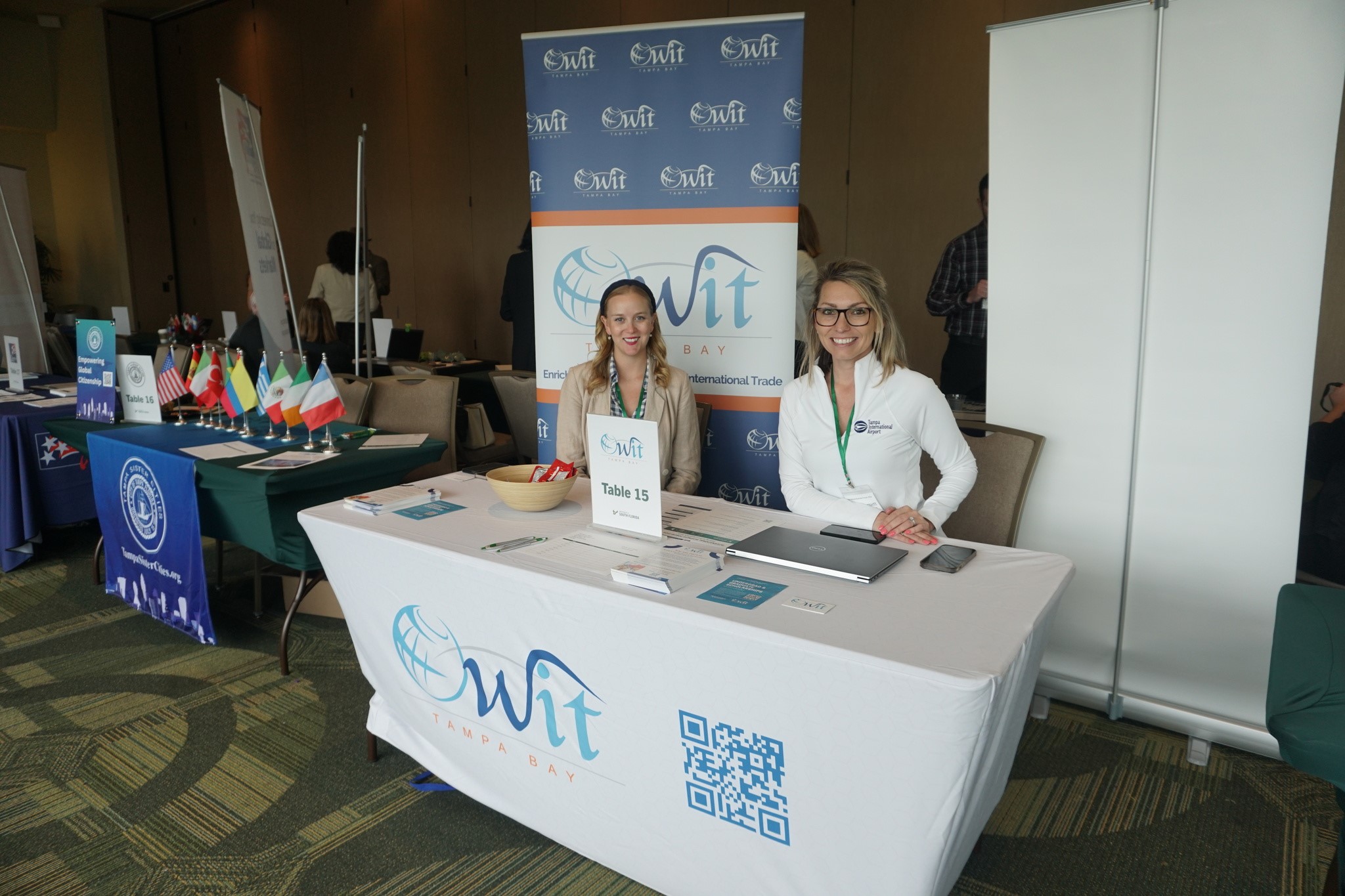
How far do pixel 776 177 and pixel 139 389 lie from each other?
8.78ft

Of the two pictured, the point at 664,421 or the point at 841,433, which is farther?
the point at 664,421

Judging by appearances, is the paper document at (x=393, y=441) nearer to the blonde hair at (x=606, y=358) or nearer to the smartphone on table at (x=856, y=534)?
the blonde hair at (x=606, y=358)

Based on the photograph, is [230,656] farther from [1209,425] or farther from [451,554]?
[1209,425]

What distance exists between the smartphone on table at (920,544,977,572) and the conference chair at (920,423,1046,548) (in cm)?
74

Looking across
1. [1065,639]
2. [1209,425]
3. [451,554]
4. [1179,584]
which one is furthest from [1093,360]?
[451,554]

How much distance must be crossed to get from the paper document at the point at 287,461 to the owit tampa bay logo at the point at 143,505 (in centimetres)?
42

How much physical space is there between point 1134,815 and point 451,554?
1.74 meters

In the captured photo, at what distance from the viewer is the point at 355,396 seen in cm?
383

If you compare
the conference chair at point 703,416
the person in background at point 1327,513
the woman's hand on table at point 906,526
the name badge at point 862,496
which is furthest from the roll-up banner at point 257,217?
the person in background at point 1327,513

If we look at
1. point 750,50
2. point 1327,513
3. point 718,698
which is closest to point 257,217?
point 750,50

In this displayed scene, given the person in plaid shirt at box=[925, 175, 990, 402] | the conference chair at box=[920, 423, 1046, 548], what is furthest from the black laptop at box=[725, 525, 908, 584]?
the person in plaid shirt at box=[925, 175, 990, 402]

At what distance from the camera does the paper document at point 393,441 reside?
306 centimetres

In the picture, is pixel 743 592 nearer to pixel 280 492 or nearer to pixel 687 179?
pixel 280 492

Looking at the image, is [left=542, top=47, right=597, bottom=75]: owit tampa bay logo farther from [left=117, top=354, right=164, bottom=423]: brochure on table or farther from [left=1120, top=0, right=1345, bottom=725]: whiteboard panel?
[left=117, top=354, right=164, bottom=423]: brochure on table
